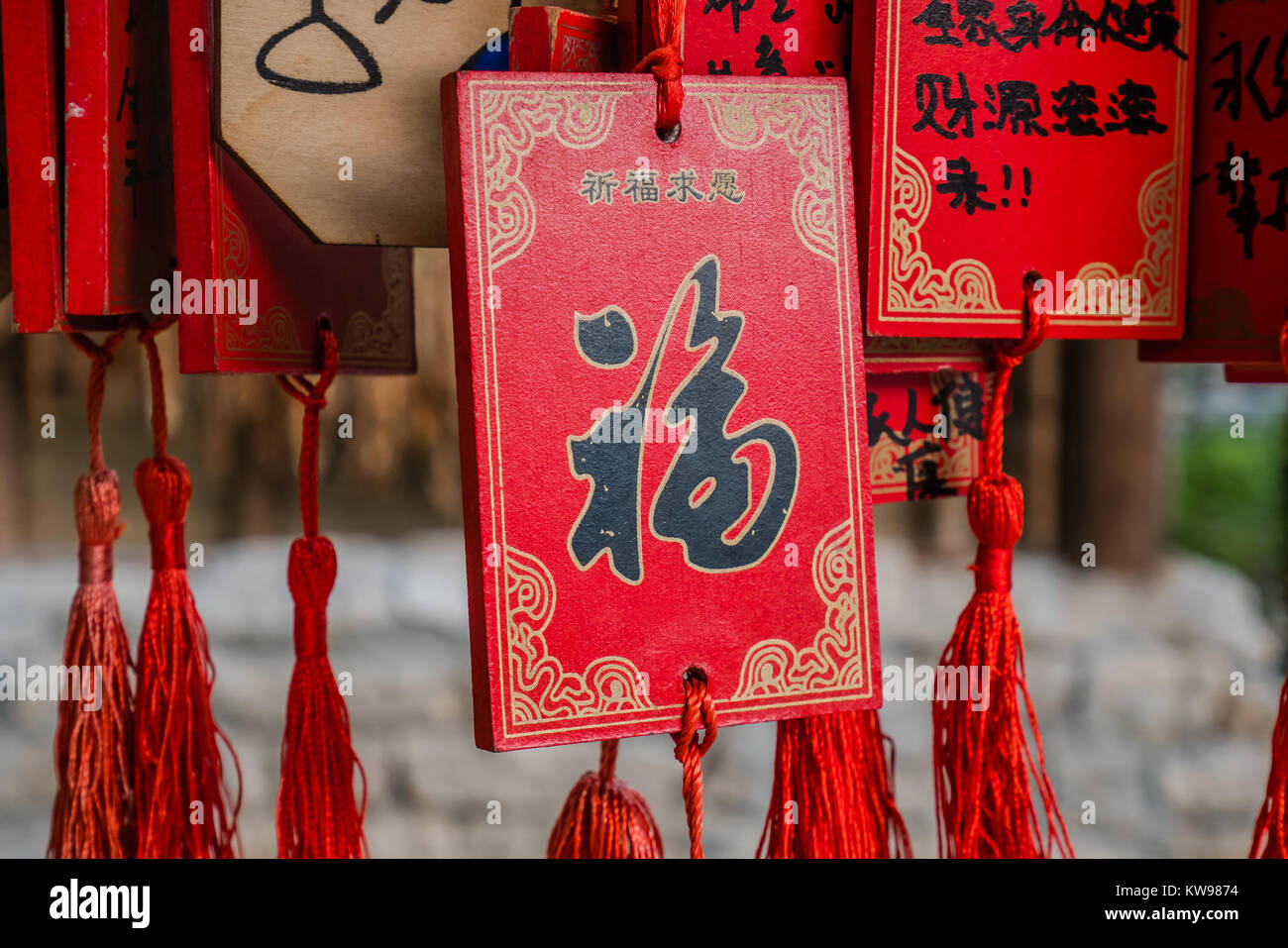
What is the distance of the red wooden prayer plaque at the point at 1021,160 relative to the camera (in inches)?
20.6

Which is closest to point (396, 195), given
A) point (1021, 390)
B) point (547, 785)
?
point (547, 785)

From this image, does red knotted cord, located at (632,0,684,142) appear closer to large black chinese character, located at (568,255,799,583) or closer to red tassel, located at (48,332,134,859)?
large black chinese character, located at (568,255,799,583)

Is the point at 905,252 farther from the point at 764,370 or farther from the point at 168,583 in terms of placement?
the point at 168,583

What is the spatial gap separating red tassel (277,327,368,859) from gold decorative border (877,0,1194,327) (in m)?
0.33

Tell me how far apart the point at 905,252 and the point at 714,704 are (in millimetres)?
237

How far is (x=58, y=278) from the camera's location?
535mm

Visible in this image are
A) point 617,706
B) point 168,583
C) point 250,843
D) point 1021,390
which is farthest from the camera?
point 1021,390

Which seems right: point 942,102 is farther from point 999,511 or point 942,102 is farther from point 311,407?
point 311,407

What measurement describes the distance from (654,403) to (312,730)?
0.98 ft

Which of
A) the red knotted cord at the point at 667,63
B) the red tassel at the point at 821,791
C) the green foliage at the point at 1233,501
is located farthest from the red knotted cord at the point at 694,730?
the green foliage at the point at 1233,501

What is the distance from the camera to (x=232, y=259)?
53 centimetres

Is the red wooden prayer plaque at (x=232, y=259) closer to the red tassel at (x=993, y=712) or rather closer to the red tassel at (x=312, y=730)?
the red tassel at (x=312, y=730)

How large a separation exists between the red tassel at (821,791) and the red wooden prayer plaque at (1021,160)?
0.22 meters

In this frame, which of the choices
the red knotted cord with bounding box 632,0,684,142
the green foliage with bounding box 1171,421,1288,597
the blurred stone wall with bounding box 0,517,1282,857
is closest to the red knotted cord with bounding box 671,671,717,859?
the red knotted cord with bounding box 632,0,684,142
